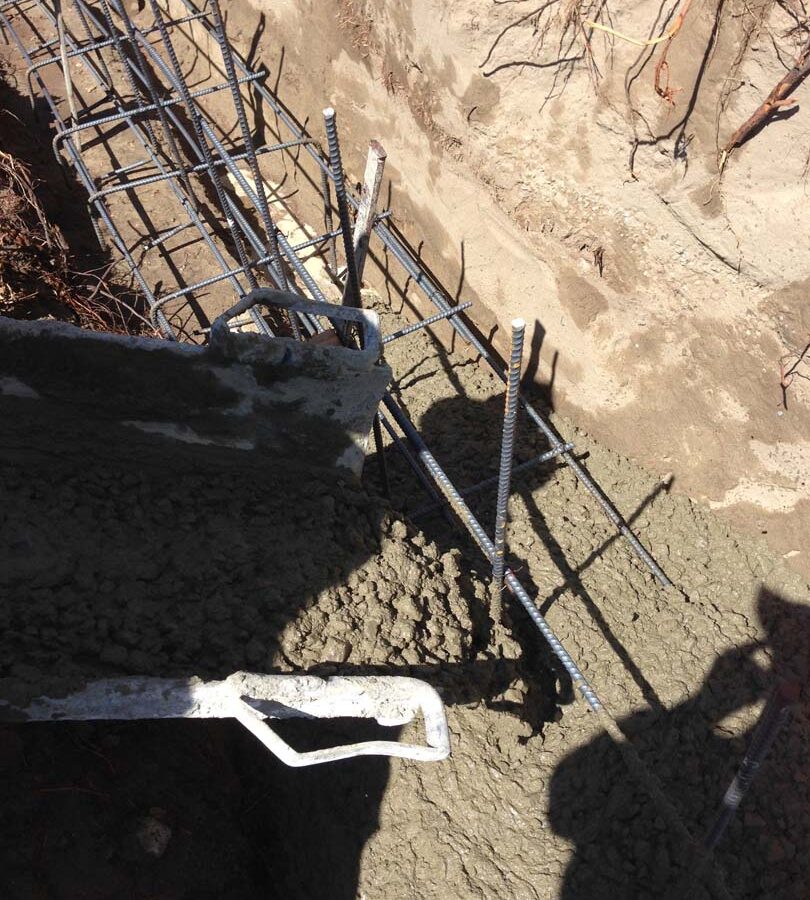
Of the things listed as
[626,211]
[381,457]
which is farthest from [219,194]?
[626,211]

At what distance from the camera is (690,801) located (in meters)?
2.87

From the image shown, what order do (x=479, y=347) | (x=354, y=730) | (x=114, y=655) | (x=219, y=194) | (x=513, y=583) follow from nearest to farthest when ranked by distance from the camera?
(x=114, y=655), (x=354, y=730), (x=513, y=583), (x=479, y=347), (x=219, y=194)

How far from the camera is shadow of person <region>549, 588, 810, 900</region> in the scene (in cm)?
267

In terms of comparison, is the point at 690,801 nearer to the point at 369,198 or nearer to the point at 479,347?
the point at 479,347

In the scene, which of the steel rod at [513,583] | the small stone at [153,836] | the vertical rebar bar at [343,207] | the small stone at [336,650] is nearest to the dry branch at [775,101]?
the vertical rebar bar at [343,207]

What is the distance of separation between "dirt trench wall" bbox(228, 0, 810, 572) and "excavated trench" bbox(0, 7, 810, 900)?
76 cm

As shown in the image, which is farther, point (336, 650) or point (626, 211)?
point (626, 211)

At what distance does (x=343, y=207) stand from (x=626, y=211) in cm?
141

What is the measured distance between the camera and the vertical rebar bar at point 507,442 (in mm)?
2016

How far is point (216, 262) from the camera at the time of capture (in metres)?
4.74

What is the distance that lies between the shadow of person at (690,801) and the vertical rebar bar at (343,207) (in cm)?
202

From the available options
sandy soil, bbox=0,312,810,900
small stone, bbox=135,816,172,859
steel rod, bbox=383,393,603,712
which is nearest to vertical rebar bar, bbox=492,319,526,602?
steel rod, bbox=383,393,603,712

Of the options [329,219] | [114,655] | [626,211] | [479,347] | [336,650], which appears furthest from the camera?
[329,219]

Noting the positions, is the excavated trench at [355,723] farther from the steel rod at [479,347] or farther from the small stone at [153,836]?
the steel rod at [479,347]
